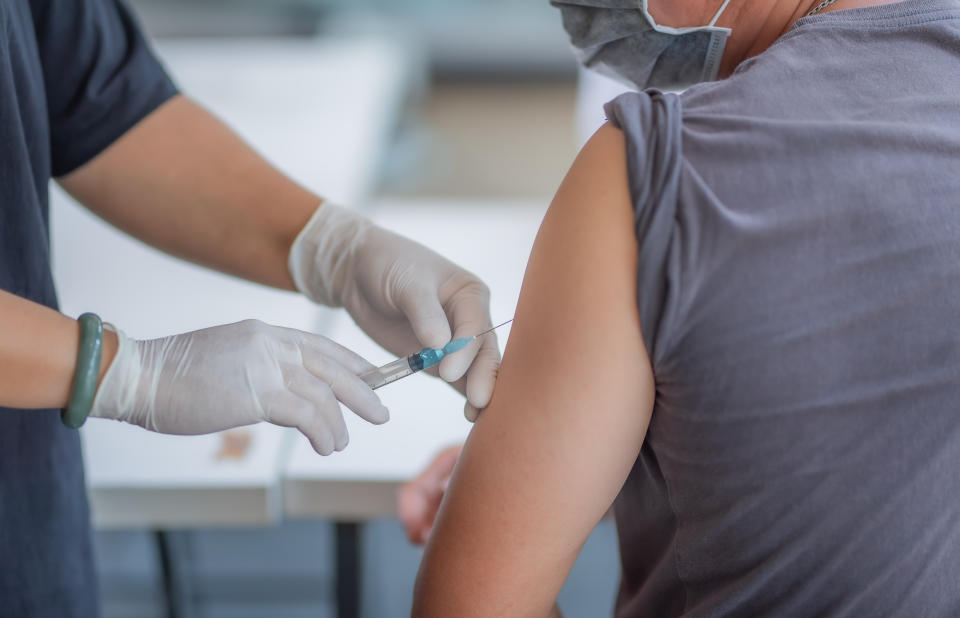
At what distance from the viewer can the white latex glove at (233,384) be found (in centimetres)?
Result: 74

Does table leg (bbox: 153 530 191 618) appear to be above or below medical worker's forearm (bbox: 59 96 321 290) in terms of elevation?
below

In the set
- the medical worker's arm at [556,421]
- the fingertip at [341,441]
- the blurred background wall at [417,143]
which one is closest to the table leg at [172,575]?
the blurred background wall at [417,143]

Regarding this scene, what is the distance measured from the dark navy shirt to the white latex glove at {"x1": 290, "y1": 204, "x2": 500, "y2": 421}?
11.0 inches

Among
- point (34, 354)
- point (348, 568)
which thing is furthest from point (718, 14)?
point (348, 568)

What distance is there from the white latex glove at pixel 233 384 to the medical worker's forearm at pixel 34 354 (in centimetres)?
4

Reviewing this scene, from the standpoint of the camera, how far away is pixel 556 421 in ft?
2.14

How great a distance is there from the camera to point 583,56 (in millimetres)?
968

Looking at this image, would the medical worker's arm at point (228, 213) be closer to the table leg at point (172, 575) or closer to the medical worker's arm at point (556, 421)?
the medical worker's arm at point (556, 421)

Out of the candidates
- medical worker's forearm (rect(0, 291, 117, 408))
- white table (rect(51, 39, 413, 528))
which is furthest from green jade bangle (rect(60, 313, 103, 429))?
white table (rect(51, 39, 413, 528))

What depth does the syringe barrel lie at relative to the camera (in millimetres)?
803

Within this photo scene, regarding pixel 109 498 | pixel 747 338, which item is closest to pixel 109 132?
pixel 109 498

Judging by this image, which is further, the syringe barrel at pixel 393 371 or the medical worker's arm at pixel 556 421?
the syringe barrel at pixel 393 371

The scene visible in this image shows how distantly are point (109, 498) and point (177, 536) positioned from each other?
567mm

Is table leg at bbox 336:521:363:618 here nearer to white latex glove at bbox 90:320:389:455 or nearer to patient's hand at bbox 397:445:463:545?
patient's hand at bbox 397:445:463:545
